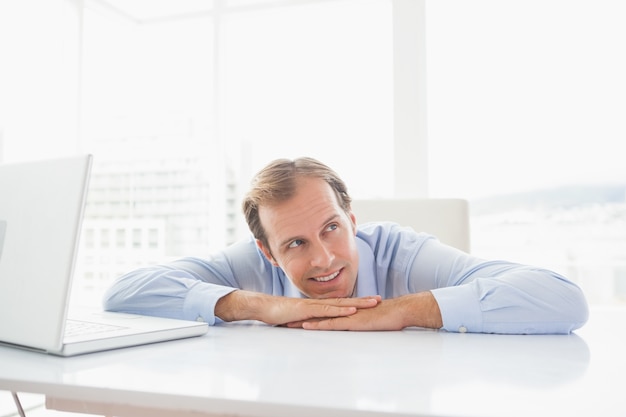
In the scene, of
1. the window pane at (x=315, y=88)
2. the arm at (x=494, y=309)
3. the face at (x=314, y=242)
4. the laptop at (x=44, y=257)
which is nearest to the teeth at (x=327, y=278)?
the face at (x=314, y=242)

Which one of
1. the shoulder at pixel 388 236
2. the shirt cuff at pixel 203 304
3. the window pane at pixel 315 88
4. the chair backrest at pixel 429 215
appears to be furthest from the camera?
the window pane at pixel 315 88

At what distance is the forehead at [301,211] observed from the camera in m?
1.36

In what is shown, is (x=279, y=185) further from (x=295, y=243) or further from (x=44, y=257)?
(x=44, y=257)

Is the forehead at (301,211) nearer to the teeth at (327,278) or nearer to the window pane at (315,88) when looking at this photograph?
the teeth at (327,278)

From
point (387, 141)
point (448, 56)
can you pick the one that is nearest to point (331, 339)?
point (387, 141)

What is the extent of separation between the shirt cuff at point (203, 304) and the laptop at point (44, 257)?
271 millimetres

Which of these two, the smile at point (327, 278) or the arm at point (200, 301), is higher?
the smile at point (327, 278)

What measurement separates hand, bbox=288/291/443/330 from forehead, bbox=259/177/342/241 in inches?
13.3

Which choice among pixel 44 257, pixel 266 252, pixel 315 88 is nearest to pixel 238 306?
pixel 266 252

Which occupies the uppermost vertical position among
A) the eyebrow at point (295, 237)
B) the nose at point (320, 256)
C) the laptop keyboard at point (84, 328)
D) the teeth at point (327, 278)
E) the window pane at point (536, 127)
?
the window pane at point (536, 127)

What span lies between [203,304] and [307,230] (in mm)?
320

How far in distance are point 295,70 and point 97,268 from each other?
232cm

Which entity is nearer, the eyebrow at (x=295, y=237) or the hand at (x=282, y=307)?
the hand at (x=282, y=307)

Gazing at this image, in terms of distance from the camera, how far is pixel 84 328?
89 centimetres
